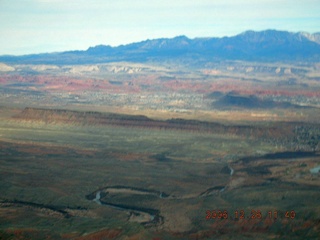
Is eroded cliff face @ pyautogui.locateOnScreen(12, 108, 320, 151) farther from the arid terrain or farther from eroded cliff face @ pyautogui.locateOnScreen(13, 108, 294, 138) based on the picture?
the arid terrain

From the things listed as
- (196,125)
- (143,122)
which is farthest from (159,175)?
(143,122)

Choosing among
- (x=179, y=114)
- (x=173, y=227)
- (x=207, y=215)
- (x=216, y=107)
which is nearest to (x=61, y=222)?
(x=173, y=227)

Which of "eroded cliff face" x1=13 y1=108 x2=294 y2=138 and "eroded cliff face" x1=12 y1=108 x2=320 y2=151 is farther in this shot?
"eroded cliff face" x1=13 y1=108 x2=294 y2=138

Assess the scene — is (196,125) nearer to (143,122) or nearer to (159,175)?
(143,122)

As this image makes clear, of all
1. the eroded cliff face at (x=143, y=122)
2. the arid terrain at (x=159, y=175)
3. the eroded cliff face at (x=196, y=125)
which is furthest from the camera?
the eroded cliff face at (x=143, y=122)

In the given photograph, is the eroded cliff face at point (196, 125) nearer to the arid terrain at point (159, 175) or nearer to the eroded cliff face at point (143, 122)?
the eroded cliff face at point (143, 122)

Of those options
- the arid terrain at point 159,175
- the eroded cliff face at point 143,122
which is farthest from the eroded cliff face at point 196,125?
the arid terrain at point 159,175

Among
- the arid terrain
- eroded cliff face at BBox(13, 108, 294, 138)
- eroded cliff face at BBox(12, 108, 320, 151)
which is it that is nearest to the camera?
the arid terrain

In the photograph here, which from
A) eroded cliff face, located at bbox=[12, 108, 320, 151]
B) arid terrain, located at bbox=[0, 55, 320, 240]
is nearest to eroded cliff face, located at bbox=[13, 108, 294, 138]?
eroded cliff face, located at bbox=[12, 108, 320, 151]

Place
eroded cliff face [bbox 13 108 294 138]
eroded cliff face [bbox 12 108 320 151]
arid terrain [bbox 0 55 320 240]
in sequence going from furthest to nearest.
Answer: eroded cliff face [bbox 13 108 294 138] < eroded cliff face [bbox 12 108 320 151] < arid terrain [bbox 0 55 320 240]

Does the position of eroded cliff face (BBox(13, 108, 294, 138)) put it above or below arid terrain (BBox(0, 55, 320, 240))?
above
